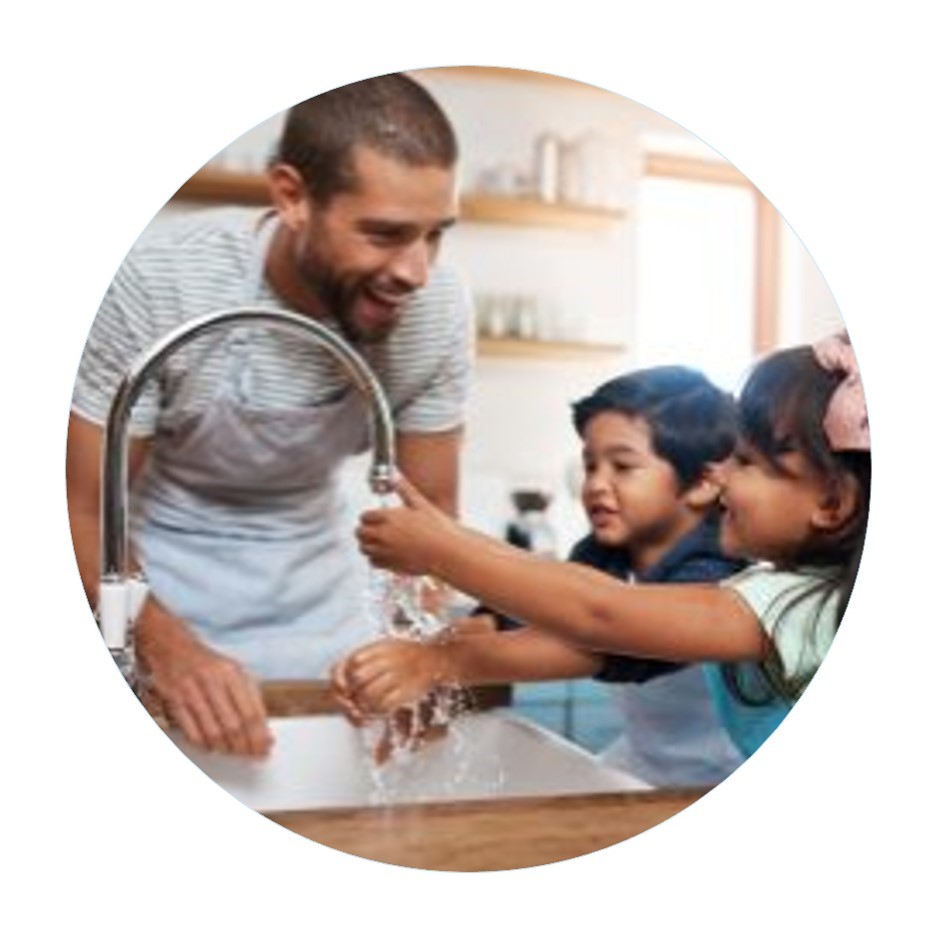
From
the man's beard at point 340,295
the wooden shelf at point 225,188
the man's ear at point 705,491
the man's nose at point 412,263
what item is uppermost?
the wooden shelf at point 225,188

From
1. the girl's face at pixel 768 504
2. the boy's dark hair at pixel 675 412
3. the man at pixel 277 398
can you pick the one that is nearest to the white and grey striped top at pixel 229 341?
the man at pixel 277 398

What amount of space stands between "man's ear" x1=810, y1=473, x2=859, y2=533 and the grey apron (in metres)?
0.35

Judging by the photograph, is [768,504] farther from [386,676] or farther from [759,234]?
[386,676]

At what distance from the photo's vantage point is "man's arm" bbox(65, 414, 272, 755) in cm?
119

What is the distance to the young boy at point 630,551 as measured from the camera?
4.00ft

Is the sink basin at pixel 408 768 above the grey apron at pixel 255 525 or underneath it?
underneath

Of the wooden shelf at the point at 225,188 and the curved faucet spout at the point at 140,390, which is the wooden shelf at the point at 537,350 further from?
A: the wooden shelf at the point at 225,188

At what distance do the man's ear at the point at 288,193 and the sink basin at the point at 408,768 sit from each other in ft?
Result: 1.23

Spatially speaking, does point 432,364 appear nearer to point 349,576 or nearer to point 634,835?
point 349,576

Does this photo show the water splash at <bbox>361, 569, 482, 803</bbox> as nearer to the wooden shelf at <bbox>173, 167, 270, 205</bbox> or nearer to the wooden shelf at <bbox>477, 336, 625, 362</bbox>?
the wooden shelf at <bbox>477, 336, 625, 362</bbox>

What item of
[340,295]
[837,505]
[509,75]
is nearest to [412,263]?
[340,295]

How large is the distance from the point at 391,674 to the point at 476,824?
0.13 metres

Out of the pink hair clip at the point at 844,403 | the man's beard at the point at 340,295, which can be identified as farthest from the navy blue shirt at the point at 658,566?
the man's beard at the point at 340,295

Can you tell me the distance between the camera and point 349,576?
121cm
